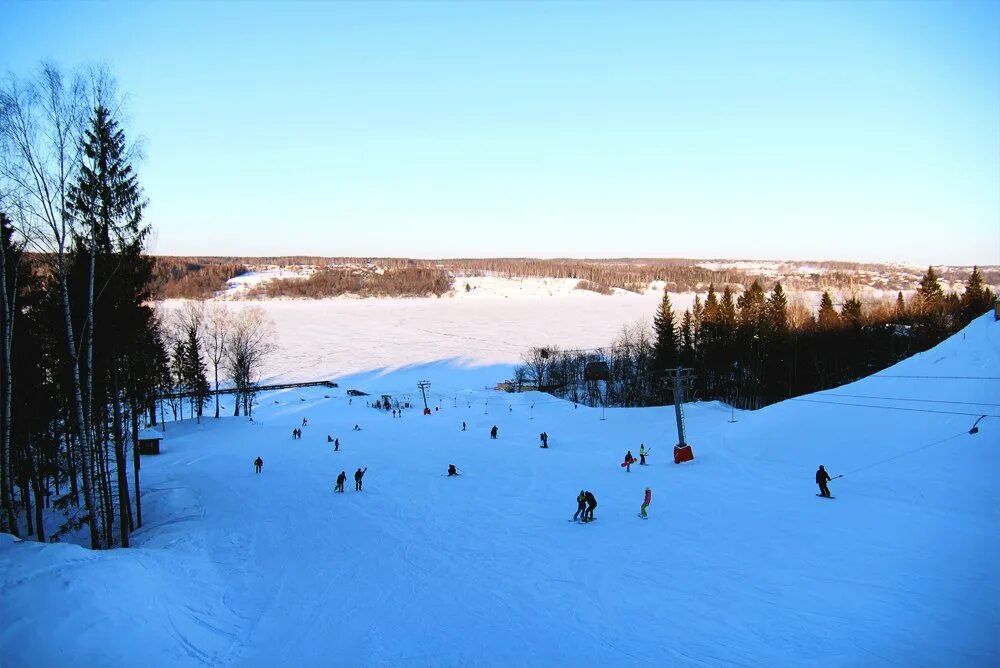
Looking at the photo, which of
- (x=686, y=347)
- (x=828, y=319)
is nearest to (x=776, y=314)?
(x=828, y=319)

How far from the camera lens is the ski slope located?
10.1 m

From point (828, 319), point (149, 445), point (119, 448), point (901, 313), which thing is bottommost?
point (149, 445)

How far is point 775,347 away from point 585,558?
47.1 metres

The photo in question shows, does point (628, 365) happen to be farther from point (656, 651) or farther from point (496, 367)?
point (656, 651)

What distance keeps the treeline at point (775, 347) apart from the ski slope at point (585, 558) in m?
25.0

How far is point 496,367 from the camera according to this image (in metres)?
82.3

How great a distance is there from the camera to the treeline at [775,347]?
5522 cm

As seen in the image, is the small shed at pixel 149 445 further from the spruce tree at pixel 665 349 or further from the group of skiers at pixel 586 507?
the spruce tree at pixel 665 349

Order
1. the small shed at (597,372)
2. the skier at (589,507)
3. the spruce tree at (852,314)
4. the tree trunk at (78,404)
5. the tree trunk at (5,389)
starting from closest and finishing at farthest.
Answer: the tree trunk at (5,389)
the tree trunk at (78,404)
the skier at (589,507)
the spruce tree at (852,314)
the small shed at (597,372)

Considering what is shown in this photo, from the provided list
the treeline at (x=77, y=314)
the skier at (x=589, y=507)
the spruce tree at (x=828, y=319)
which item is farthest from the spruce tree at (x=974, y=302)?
the treeline at (x=77, y=314)

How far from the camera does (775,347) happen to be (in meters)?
55.0

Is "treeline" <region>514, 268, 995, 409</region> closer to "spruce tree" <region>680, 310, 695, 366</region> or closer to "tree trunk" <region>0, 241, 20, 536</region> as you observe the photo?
"spruce tree" <region>680, 310, 695, 366</region>

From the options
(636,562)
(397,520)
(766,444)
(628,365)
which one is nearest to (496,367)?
(628,365)

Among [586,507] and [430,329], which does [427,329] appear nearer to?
[430,329]
